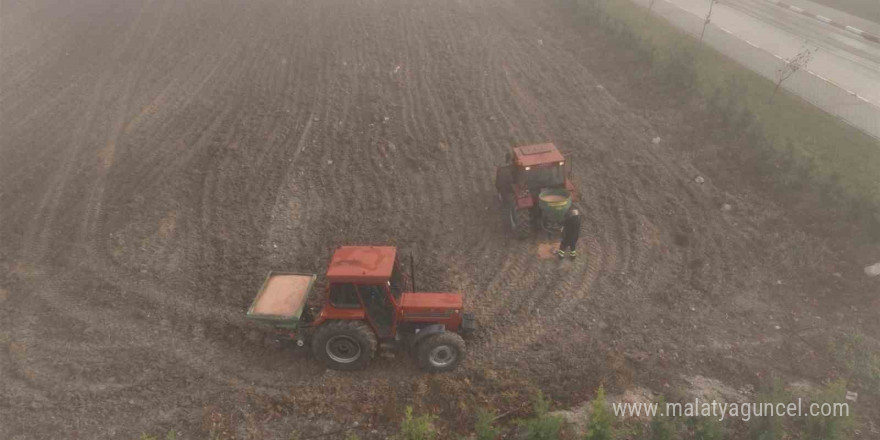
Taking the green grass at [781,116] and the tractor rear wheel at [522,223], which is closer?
the tractor rear wheel at [522,223]

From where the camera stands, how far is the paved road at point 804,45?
13.9 metres

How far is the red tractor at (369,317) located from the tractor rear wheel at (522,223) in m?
2.72

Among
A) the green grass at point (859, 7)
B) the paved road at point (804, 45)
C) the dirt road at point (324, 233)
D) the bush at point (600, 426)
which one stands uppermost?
the green grass at point (859, 7)

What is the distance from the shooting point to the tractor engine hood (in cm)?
690

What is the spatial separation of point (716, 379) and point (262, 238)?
26.5 feet

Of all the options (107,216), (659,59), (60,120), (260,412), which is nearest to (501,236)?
(260,412)

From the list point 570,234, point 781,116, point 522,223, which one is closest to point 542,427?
point 570,234

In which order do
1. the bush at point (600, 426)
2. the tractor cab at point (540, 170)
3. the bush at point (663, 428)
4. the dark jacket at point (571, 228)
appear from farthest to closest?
the tractor cab at point (540, 170) → the dark jacket at point (571, 228) → the bush at point (663, 428) → the bush at point (600, 426)

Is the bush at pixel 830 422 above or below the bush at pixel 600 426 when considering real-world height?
below

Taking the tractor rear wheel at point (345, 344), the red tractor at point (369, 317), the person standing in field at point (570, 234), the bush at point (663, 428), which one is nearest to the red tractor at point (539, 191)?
the person standing in field at point (570, 234)

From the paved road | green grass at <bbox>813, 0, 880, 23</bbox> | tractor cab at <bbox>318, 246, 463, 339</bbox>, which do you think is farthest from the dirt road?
green grass at <bbox>813, 0, 880, 23</bbox>

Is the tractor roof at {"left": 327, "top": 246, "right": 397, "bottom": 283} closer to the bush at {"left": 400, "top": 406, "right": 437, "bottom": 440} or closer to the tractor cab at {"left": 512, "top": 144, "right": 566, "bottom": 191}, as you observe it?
the bush at {"left": 400, "top": 406, "right": 437, "bottom": 440}

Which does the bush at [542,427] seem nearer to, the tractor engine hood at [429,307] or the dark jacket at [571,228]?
the tractor engine hood at [429,307]

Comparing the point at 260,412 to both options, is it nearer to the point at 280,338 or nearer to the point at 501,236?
the point at 280,338
